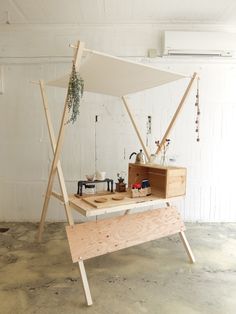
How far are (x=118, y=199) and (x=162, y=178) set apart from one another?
507mm

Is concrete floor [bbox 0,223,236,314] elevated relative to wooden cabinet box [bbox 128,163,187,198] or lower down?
lower down

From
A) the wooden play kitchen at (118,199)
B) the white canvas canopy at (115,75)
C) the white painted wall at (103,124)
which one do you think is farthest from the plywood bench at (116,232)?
the white canvas canopy at (115,75)

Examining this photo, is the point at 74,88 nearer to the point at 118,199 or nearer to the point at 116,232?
the point at 118,199

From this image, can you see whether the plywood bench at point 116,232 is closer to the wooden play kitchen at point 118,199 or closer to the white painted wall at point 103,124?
the wooden play kitchen at point 118,199

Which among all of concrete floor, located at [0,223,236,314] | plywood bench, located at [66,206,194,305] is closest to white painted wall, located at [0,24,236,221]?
concrete floor, located at [0,223,236,314]

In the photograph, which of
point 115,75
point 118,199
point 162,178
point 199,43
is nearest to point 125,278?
point 118,199

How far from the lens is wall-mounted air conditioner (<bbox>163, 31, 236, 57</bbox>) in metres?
3.32

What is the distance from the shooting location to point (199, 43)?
3338 mm

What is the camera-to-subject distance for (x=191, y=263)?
95.4 inches

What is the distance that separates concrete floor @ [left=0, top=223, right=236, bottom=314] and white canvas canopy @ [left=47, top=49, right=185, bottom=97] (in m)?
1.77

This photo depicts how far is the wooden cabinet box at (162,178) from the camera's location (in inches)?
90.5

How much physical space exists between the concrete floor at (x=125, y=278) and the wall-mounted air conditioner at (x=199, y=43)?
2.44 meters

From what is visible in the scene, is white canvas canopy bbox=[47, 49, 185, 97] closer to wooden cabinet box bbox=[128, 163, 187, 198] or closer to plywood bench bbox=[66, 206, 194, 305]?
wooden cabinet box bbox=[128, 163, 187, 198]

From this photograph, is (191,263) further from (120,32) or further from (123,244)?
(120,32)
